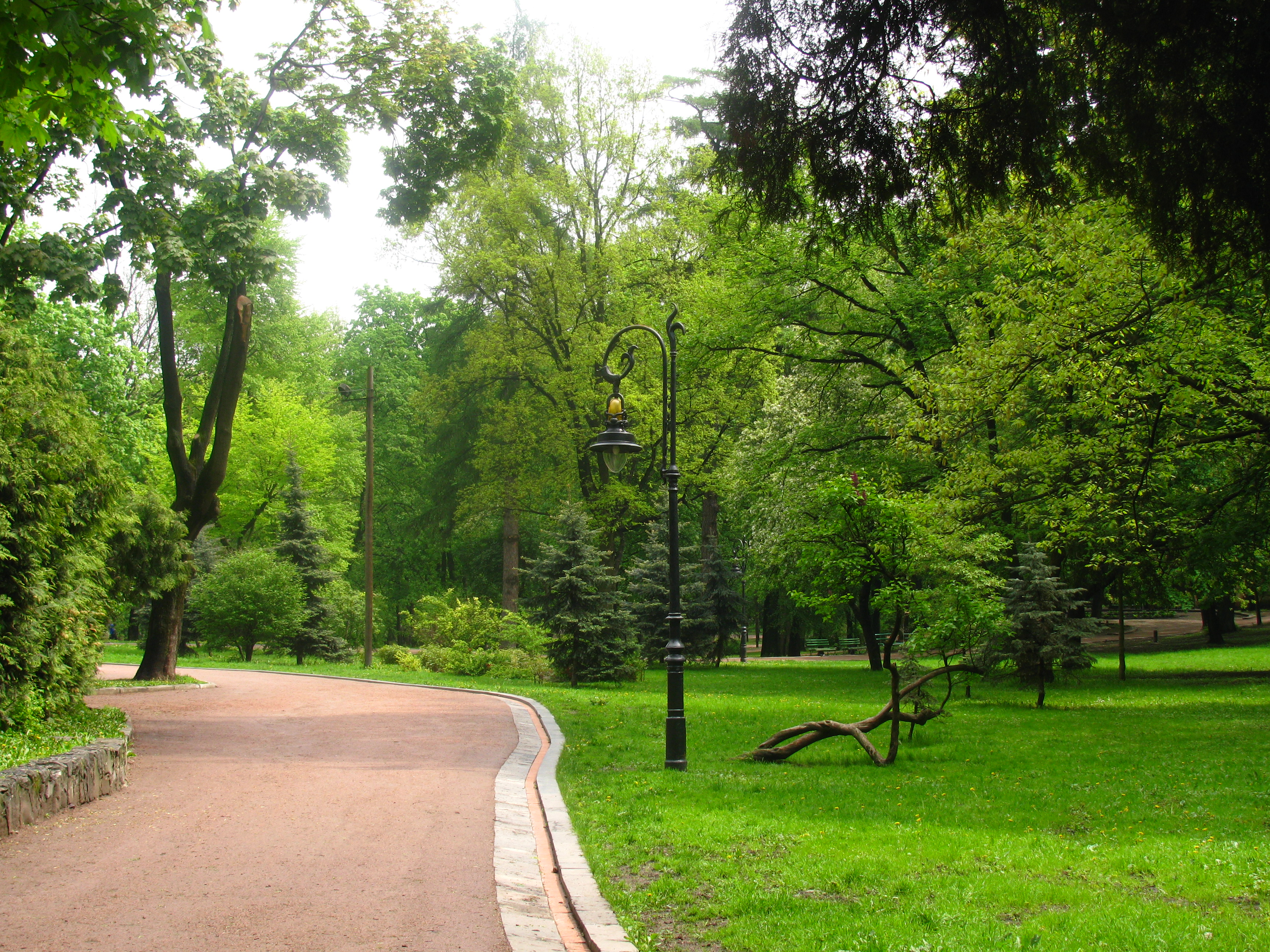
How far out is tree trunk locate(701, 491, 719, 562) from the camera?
34781mm

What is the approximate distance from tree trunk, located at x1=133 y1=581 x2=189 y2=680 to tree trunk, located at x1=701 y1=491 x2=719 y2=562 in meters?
18.5

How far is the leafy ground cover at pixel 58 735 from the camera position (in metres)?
8.75

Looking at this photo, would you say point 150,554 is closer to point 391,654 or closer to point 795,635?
point 391,654

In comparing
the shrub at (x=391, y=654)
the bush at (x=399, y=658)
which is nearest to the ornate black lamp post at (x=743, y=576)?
the bush at (x=399, y=658)

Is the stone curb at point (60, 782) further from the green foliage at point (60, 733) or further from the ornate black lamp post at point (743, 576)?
the ornate black lamp post at point (743, 576)

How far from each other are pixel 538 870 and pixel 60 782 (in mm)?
4487

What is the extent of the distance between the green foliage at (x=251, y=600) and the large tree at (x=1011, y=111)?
2707 cm

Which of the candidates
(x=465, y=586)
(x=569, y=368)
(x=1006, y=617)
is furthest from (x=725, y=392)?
(x=465, y=586)

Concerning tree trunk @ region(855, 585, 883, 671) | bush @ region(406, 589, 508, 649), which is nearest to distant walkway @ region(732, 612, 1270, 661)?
tree trunk @ region(855, 585, 883, 671)

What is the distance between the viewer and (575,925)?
223 inches

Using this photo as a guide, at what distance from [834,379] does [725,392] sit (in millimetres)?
6235

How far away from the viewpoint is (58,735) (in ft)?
32.8

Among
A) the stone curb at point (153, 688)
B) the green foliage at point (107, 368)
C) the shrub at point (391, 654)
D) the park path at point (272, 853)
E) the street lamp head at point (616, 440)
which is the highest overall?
the green foliage at point (107, 368)

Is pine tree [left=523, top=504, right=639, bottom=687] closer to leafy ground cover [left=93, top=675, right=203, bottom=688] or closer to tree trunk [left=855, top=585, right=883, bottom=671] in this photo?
tree trunk [left=855, top=585, right=883, bottom=671]
